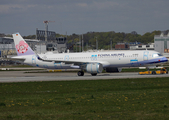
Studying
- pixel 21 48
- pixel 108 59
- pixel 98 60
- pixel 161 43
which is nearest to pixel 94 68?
pixel 98 60

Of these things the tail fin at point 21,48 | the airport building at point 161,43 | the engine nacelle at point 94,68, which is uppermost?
the airport building at point 161,43

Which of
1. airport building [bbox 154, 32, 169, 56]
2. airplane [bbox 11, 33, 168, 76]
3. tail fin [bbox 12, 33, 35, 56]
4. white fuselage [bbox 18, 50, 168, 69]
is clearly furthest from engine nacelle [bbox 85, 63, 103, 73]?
airport building [bbox 154, 32, 169, 56]

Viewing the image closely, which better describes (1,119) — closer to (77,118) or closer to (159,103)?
(77,118)

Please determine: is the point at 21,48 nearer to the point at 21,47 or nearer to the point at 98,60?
the point at 21,47

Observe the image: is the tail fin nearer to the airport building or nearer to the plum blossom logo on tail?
the plum blossom logo on tail

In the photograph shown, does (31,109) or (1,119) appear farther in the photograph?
(31,109)

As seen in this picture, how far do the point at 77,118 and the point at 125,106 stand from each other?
13.8 ft

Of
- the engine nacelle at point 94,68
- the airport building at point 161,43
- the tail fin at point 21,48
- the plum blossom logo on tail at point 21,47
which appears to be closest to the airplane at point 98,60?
the engine nacelle at point 94,68

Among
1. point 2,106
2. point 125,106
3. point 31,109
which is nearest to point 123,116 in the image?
point 125,106

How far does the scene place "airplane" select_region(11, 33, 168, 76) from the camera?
47438 mm

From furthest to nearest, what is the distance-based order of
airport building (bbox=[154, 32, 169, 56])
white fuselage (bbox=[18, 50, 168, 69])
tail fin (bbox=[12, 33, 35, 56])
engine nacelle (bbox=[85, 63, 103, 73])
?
1. airport building (bbox=[154, 32, 169, 56])
2. tail fin (bbox=[12, 33, 35, 56])
3. engine nacelle (bbox=[85, 63, 103, 73])
4. white fuselage (bbox=[18, 50, 168, 69])

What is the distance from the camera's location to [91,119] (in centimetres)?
1327

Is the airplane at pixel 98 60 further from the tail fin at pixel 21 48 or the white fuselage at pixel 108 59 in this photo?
the tail fin at pixel 21 48

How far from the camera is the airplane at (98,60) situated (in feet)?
156
